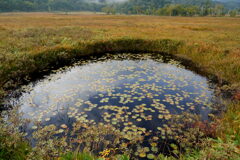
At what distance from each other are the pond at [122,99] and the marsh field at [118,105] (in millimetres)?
37

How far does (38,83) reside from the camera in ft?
30.8

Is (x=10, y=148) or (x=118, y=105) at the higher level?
Result: (x=10, y=148)

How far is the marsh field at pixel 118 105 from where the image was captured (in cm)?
448

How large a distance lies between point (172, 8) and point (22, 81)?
126251 mm

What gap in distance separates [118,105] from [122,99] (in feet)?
1.80

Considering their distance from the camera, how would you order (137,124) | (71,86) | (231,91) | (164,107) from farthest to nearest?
(71,86) < (231,91) < (164,107) < (137,124)

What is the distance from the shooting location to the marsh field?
4480mm

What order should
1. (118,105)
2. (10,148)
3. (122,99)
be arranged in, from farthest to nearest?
Result: (122,99), (118,105), (10,148)

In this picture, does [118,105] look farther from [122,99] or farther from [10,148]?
[10,148]

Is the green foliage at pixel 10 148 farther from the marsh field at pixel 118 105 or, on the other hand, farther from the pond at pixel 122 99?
the pond at pixel 122 99

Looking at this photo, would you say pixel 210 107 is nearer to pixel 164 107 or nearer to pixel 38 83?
pixel 164 107

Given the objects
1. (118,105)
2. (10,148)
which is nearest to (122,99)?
(118,105)

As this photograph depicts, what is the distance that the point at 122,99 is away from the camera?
7.55 meters

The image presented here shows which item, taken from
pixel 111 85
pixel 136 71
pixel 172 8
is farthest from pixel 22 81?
pixel 172 8
